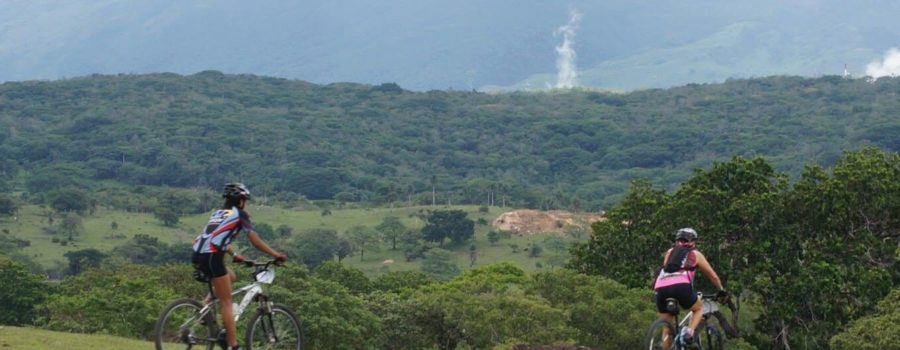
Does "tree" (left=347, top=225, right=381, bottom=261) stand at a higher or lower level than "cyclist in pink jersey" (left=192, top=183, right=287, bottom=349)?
lower

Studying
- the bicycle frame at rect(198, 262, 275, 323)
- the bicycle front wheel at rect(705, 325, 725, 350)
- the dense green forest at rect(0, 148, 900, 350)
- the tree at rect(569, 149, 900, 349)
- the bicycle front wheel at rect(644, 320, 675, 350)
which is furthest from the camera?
the tree at rect(569, 149, 900, 349)

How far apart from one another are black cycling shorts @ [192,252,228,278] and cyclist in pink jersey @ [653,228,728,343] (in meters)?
5.73

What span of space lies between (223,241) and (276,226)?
374 ft

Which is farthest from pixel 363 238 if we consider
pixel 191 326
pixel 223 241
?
pixel 223 241

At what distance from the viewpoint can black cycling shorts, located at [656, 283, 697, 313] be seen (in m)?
15.2

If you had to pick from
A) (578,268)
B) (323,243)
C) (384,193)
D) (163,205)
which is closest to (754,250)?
(578,268)

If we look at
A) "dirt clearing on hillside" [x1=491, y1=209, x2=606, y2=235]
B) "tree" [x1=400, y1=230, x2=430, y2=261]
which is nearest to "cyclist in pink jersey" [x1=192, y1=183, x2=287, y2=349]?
"tree" [x1=400, y1=230, x2=430, y2=261]

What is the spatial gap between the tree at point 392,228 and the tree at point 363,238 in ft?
2.53

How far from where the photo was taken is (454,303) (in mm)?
38031

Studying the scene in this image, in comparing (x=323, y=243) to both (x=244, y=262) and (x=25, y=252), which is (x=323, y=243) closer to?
(x=25, y=252)

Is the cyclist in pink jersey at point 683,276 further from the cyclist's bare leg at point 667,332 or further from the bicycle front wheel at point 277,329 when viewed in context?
the bicycle front wheel at point 277,329

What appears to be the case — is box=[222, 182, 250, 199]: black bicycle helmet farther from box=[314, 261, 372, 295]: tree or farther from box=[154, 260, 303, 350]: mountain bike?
box=[314, 261, 372, 295]: tree

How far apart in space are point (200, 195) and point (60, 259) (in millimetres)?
41360

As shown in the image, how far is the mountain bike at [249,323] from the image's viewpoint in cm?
1395
